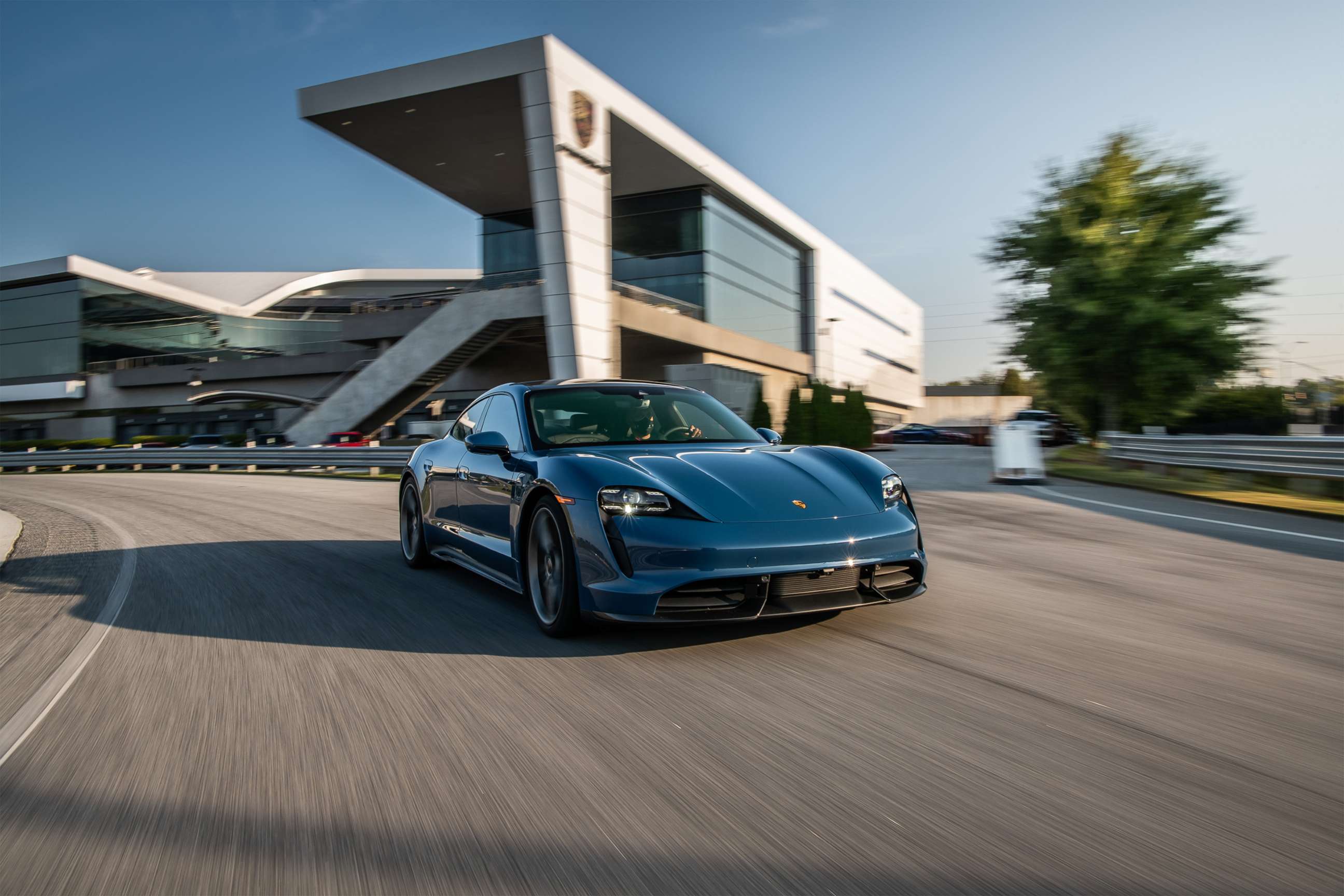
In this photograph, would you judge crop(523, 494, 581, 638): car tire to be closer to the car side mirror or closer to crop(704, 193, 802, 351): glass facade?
the car side mirror

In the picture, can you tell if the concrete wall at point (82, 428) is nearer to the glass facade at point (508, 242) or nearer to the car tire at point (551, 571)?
the glass facade at point (508, 242)

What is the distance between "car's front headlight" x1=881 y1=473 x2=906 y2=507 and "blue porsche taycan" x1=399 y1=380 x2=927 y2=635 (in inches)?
0.7

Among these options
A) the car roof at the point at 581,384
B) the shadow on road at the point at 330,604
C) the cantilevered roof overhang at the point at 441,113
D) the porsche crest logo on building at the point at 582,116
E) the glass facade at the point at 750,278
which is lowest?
the shadow on road at the point at 330,604

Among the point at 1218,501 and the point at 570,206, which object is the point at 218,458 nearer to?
the point at 570,206

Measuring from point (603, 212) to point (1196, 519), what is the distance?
80.9ft

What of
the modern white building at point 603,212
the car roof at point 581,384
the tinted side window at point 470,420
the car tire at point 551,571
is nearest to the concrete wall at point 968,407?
the modern white building at point 603,212

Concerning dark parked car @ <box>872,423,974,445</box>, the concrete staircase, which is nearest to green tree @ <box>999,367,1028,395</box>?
dark parked car @ <box>872,423,974,445</box>

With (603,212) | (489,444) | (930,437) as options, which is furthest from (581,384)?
(930,437)

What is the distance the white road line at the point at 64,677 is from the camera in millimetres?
3674

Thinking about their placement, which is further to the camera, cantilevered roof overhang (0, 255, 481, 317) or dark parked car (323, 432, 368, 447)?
cantilevered roof overhang (0, 255, 481, 317)

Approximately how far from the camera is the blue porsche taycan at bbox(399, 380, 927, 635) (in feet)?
13.9

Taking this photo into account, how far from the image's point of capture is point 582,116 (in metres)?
30.8

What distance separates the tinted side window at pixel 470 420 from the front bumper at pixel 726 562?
2.36 metres

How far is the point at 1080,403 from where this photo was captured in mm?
26016
